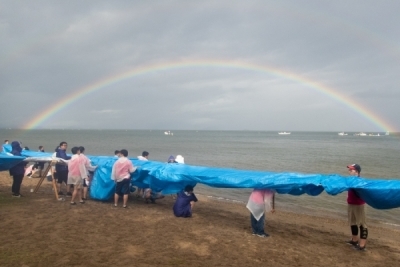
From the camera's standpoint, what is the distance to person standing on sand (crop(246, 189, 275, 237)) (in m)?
6.89

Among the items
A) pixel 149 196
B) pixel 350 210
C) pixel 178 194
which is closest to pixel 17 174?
pixel 149 196

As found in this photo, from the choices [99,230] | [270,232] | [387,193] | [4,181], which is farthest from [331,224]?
[4,181]

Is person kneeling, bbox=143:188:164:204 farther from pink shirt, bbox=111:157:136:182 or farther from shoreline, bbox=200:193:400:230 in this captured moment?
shoreline, bbox=200:193:400:230

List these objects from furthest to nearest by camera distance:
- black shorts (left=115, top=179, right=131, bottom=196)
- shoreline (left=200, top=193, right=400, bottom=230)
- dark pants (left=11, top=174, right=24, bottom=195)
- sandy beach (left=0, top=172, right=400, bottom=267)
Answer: shoreline (left=200, top=193, right=400, bottom=230) < dark pants (left=11, top=174, right=24, bottom=195) < black shorts (left=115, top=179, right=131, bottom=196) < sandy beach (left=0, top=172, right=400, bottom=267)

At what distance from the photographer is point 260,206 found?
6.91m

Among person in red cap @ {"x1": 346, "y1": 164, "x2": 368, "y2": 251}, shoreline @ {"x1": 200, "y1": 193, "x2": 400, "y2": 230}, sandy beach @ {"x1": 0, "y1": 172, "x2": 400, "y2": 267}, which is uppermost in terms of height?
person in red cap @ {"x1": 346, "y1": 164, "x2": 368, "y2": 251}

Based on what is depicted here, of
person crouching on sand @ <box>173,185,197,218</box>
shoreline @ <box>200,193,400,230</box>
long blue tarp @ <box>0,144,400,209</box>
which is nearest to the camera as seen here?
long blue tarp @ <box>0,144,400,209</box>

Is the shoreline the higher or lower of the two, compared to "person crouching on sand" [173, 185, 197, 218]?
lower

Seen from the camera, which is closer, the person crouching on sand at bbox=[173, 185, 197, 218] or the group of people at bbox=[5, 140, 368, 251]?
the group of people at bbox=[5, 140, 368, 251]

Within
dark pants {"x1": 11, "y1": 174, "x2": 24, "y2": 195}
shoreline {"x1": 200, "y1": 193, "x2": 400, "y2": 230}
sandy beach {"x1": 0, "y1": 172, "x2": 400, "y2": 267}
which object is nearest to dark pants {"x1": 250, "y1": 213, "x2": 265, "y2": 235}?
sandy beach {"x1": 0, "y1": 172, "x2": 400, "y2": 267}

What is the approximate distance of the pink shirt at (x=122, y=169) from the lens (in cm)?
847

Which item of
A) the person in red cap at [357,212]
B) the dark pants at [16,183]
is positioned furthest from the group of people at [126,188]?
the person in red cap at [357,212]

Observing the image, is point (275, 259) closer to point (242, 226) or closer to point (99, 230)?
point (242, 226)

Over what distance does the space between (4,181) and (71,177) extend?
6.15 metres
